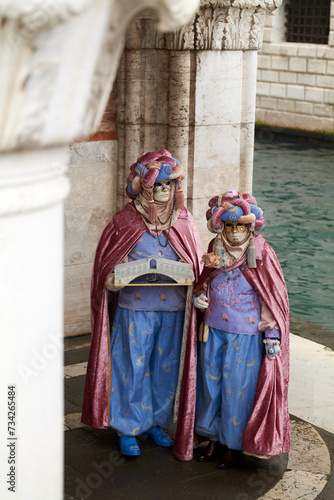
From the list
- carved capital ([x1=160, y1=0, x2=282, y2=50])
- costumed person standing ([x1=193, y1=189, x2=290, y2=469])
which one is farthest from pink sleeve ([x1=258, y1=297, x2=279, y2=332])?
carved capital ([x1=160, y1=0, x2=282, y2=50])

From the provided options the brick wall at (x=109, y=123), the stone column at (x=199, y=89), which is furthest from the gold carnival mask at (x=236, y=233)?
the brick wall at (x=109, y=123)

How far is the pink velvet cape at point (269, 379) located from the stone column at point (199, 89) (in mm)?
2109

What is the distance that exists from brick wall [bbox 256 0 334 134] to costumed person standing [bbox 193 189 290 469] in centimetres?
1427

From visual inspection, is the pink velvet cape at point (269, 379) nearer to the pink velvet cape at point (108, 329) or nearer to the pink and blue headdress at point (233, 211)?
the pink and blue headdress at point (233, 211)

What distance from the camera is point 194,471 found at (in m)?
4.36

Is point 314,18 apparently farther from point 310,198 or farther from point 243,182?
point 243,182

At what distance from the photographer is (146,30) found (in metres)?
6.04

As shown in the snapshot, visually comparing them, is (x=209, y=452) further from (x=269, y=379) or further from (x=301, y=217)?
(x=301, y=217)

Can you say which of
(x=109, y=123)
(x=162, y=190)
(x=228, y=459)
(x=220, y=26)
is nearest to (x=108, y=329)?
(x=162, y=190)

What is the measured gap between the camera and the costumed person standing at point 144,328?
Answer: 4402 mm

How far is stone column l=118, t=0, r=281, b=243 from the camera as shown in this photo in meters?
6.03

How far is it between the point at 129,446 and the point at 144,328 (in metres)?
0.63

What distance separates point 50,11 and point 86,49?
0.48 feet

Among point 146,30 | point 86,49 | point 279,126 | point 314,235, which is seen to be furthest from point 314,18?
point 86,49
